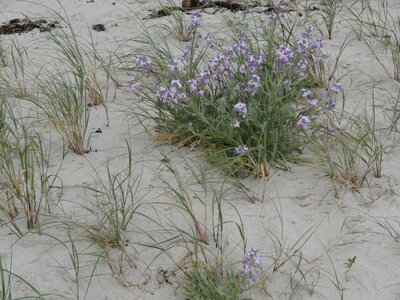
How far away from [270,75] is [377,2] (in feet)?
7.29

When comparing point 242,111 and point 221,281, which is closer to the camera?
point 221,281

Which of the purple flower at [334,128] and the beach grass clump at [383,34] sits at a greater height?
the beach grass clump at [383,34]

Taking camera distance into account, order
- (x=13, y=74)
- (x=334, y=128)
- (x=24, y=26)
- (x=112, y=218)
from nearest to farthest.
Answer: (x=112, y=218), (x=334, y=128), (x=13, y=74), (x=24, y=26)

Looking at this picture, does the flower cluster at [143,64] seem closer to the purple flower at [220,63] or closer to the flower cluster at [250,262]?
the purple flower at [220,63]

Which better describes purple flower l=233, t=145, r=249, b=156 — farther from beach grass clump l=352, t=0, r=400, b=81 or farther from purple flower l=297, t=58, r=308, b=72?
beach grass clump l=352, t=0, r=400, b=81

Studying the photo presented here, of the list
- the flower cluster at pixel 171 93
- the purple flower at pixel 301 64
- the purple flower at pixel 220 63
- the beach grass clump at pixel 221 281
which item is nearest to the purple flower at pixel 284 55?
the purple flower at pixel 301 64

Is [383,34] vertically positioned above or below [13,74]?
Result: above

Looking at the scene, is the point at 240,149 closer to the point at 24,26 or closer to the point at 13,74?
the point at 13,74

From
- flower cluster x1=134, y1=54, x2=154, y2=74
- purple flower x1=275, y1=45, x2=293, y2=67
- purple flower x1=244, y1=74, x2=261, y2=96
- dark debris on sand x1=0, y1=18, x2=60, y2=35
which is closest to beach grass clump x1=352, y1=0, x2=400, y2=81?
purple flower x1=275, y1=45, x2=293, y2=67

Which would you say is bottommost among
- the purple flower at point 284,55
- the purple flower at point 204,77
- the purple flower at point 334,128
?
the purple flower at point 334,128

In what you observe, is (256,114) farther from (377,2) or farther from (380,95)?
(377,2)

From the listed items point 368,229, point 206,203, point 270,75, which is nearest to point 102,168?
point 206,203

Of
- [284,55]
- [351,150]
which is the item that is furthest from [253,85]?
[351,150]

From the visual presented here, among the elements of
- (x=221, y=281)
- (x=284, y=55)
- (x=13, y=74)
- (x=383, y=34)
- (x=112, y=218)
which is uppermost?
(x=284, y=55)
